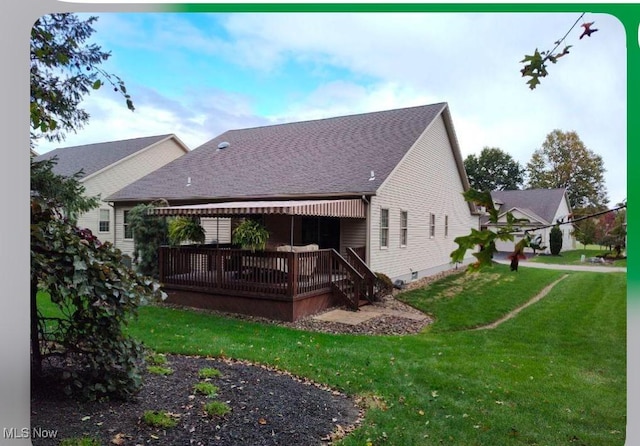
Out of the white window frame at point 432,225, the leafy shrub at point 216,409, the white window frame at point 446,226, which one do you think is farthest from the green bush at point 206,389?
the white window frame at point 446,226

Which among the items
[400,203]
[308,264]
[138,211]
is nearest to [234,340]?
[308,264]

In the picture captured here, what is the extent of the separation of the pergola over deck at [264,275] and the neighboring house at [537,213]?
344 centimetres

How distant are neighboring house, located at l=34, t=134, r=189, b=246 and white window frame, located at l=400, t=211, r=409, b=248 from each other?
5870 millimetres

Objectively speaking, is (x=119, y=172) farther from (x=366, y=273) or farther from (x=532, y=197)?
(x=532, y=197)

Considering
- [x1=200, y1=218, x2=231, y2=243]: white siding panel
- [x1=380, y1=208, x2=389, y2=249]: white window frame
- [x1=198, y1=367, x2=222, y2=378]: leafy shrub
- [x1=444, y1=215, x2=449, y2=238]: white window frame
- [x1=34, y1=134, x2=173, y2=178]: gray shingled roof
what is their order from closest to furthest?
[x1=198, y1=367, x2=222, y2=378]: leafy shrub
[x1=34, y1=134, x2=173, y2=178]: gray shingled roof
[x1=380, y1=208, x2=389, y2=249]: white window frame
[x1=200, y1=218, x2=231, y2=243]: white siding panel
[x1=444, y1=215, x2=449, y2=238]: white window frame

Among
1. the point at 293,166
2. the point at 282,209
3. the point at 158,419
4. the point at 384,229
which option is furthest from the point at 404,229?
the point at 158,419

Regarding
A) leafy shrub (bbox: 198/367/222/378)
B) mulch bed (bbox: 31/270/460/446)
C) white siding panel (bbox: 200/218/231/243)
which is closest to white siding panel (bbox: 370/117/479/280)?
white siding panel (bbox: 200/218/231/243)

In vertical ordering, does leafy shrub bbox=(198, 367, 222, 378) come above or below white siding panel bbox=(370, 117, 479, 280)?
below

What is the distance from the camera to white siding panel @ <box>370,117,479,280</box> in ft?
27.2

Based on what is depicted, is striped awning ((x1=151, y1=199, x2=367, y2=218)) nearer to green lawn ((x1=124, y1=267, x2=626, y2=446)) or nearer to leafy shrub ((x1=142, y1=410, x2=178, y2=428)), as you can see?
green lawn ((x1=124, y1=267, x2=626, y2=446))

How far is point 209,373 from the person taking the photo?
3.01 meters

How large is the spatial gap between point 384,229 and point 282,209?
392 centimetres

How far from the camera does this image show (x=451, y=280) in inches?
368

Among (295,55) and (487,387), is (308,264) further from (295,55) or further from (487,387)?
(295,55)
